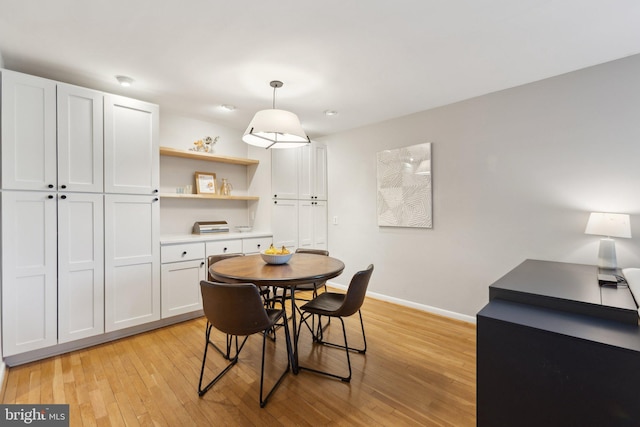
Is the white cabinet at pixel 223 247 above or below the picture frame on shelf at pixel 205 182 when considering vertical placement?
below

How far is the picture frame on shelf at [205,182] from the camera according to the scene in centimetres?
373

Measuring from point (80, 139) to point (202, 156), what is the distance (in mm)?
1254

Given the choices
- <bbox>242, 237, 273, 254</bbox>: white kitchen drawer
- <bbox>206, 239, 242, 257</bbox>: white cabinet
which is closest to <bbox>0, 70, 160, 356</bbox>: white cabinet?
<bbox>206, 239, 242, 257</bbox>: white cabinet

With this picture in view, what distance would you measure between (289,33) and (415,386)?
2598mm

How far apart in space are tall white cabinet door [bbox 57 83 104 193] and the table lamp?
13.4 feet

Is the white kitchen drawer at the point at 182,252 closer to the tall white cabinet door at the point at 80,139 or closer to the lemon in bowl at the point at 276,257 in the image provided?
the tall white cabinet door at the point at 80,139

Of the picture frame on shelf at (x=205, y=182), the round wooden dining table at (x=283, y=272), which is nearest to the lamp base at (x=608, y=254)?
the round wooden dining table at (x=283, y=272)

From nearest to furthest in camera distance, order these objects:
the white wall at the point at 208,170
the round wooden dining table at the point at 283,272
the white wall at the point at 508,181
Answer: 1. the round wooden dining table at the point at 283,272
2. the white wall at the point at 508,181
3. the white wall at the point at 208,170

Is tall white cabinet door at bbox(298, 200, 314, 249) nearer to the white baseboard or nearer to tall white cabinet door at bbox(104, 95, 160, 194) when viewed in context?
the white baseboard

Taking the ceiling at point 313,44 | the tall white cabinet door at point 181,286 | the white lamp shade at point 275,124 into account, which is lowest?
the tall white cabinet door at point 181,286

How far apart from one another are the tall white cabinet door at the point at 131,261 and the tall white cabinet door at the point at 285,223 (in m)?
1.47

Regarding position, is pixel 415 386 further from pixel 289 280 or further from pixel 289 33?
pixel 289 33

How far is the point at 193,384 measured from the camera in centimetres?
201

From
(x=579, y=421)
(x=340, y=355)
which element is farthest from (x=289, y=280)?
(x=579, y=421)
